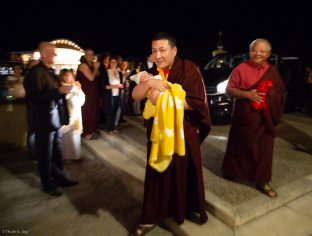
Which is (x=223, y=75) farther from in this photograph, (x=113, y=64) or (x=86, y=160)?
(x=86, y=160)

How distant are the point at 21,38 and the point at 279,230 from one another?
97.7ft

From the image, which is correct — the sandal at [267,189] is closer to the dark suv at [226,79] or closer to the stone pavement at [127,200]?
the stone pavement at [127,200]

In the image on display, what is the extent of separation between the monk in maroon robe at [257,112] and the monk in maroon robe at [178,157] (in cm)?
101

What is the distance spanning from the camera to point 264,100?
3.54 metres

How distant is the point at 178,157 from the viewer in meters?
2.83

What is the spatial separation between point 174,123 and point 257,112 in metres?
1.55

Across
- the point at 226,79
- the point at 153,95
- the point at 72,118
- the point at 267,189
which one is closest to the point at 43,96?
the point at 72,118

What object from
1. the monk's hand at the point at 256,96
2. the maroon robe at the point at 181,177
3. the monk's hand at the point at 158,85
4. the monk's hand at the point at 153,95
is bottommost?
the maroon robe at the point at 181,177

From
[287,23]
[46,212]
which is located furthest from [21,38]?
[46,212]

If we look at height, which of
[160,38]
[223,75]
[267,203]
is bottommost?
[267,203]

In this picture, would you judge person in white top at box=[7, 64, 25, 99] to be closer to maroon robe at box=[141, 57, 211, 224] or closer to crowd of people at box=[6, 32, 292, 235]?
crowd of people at box=[6, 32, 292, 235]

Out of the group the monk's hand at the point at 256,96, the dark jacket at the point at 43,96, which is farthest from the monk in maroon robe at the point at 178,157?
the dark jacket at the point at 43,96

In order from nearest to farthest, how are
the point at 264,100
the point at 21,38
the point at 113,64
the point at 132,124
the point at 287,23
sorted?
1. the point at 264,100
2. the point at 113,64
3. the point at 132,124
4. the point at 287,23
5. the point at 21,38

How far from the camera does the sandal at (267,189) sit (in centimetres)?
354
